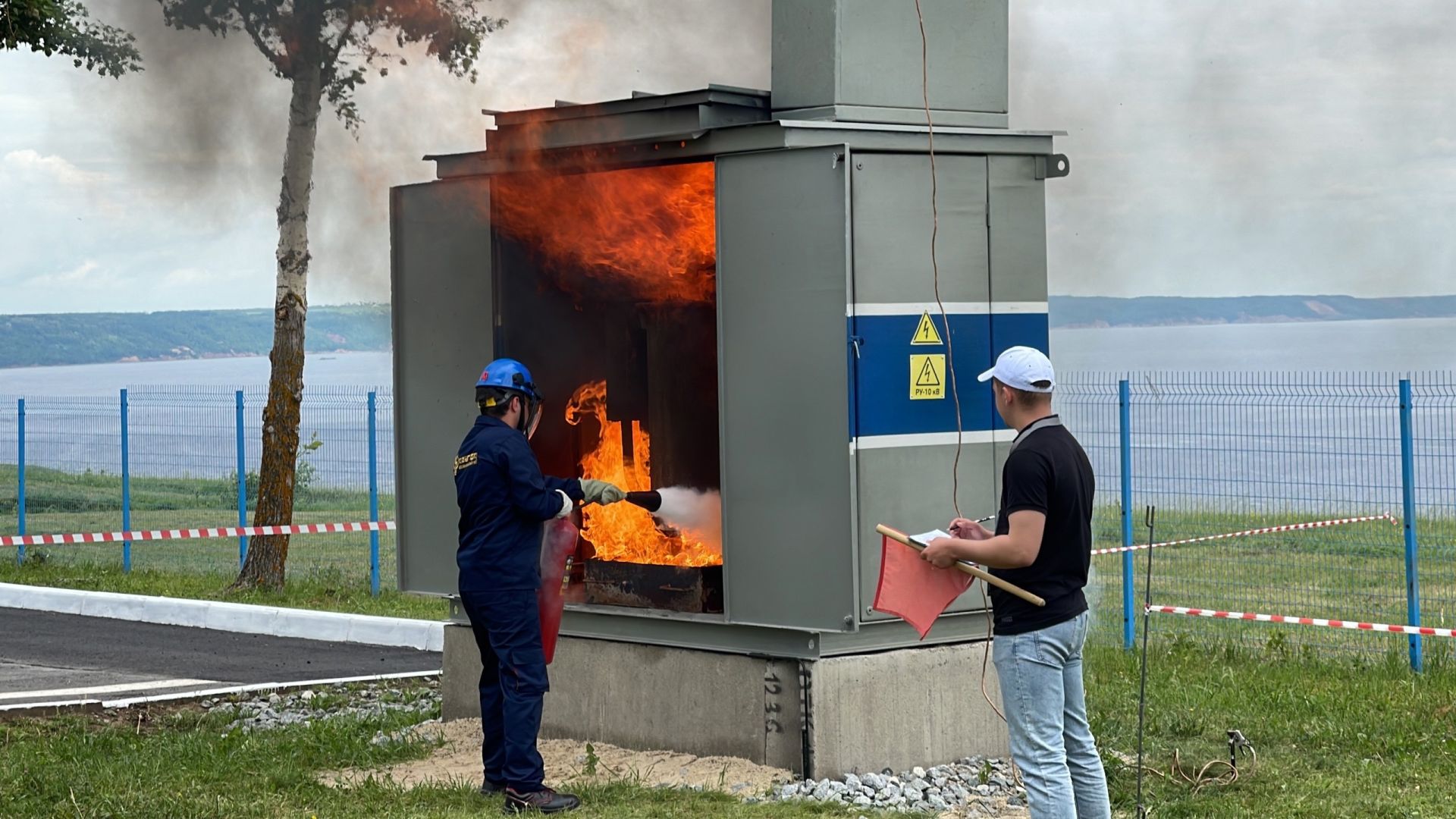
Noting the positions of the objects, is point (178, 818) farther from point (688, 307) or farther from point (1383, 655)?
point (1383, 655)

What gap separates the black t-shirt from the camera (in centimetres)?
582

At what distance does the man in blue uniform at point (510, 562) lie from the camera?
7.42 meters

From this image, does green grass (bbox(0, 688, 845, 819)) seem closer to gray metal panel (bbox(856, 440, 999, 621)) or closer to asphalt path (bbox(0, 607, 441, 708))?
gray metal panel (bbox(856, 440, 999, 621))

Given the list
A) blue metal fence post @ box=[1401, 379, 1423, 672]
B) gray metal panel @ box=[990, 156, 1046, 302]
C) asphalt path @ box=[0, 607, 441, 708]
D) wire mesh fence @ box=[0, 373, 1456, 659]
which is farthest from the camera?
wire mesh fence @ box=[0, 373, 1456, 659]

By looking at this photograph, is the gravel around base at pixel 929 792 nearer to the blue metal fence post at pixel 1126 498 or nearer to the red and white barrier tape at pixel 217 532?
the blue metal fence post at pixel 1126 498

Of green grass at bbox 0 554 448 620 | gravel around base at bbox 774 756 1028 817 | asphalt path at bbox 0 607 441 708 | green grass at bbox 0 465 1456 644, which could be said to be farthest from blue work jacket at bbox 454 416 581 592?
green grass at bbox 0 554 448 620

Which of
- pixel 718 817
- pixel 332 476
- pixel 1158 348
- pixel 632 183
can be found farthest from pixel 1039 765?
pixel 1158 348

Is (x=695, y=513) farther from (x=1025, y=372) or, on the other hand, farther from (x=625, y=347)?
(x=1025, y=372)

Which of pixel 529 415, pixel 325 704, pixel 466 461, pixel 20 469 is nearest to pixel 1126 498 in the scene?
pixel 325 704

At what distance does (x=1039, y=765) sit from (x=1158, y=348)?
6228cm

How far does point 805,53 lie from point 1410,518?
5.38 metres

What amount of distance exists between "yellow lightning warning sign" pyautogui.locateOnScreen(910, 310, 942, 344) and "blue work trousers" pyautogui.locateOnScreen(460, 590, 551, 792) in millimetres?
2125

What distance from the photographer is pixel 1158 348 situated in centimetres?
6600

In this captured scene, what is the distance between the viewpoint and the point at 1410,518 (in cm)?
1088
